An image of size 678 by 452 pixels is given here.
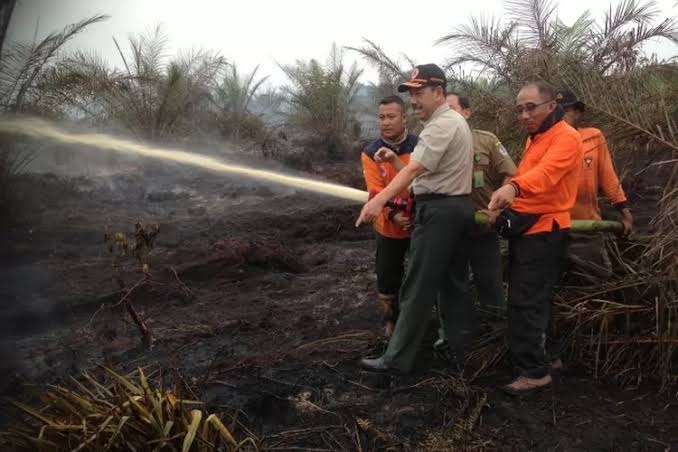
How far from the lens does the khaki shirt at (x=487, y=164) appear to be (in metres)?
3.64

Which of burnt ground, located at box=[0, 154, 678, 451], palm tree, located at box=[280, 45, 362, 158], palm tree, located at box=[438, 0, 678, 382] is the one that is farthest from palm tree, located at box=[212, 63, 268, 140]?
palm tree, located at box=[438, 0, 678, 382]

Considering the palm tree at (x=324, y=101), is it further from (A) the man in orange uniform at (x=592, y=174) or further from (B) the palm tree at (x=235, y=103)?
(A) the man in orange uniform at (x=592, y=174)

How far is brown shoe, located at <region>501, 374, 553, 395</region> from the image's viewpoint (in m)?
3.20

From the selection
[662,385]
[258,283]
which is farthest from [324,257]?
[662,385]

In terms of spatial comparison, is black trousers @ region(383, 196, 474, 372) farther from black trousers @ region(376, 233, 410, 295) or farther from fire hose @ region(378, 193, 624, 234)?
black trousers @ region(376, 233, 410, 295)

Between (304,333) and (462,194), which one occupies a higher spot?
(462,194)

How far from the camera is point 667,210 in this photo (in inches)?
125

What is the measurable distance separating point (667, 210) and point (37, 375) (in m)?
4.21

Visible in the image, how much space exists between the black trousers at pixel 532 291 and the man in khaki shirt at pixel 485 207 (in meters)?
0.42

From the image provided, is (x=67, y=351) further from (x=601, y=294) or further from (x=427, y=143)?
(x=601, y=294)

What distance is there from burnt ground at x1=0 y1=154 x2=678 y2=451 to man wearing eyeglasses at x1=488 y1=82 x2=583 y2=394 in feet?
1.43

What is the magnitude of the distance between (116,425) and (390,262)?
2.17 meters

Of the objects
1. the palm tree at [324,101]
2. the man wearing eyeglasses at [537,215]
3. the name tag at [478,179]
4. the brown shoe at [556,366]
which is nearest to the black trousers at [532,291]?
the man wearing eyeglasses at [537,215]

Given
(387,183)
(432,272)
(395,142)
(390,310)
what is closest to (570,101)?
(395,142)
